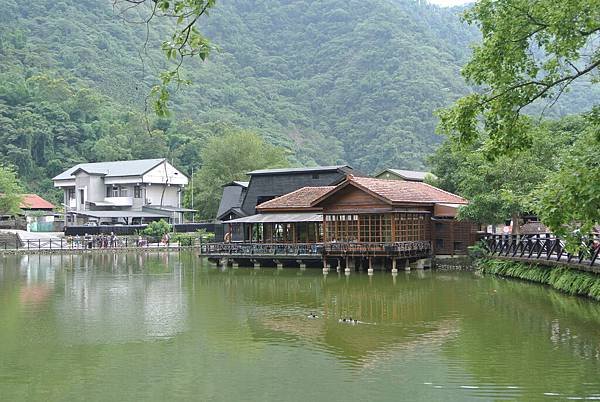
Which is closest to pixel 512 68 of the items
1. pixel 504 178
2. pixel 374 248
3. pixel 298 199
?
pixel 504 178

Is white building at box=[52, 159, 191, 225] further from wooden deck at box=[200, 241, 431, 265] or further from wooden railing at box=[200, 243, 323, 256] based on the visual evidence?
wooden deck at box=[200, 241, 431, 265]

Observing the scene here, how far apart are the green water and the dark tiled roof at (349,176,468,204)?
4.84 metres

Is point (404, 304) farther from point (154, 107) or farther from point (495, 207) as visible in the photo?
point (154, 107)

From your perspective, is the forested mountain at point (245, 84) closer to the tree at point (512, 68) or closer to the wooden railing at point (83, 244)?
the wooden railing at point (83, 244)

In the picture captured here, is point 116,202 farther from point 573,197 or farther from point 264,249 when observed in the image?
point 573,197

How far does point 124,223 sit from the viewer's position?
197 ft

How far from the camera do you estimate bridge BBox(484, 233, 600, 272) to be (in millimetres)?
20203

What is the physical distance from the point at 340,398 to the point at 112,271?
25631 millimetres

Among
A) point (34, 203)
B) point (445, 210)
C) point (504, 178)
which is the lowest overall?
point (445, 210)

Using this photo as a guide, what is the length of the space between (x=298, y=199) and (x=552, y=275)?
16469 mm

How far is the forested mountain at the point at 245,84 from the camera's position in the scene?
268 ft

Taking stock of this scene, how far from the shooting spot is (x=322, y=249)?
31547 mm

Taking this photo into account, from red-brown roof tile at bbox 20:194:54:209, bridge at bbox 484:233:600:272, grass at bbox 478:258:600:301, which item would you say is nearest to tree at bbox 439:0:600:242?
bridge at bbox 484:233:600:272

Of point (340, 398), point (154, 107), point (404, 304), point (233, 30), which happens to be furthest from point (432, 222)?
point (233, 30)
